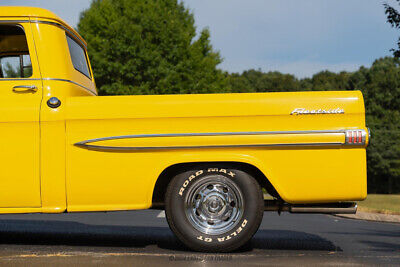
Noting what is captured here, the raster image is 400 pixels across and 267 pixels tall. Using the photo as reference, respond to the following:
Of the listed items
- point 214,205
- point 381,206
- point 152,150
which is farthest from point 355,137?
point 381,206

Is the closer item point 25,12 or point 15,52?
point 25,12

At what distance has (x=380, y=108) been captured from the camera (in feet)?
187

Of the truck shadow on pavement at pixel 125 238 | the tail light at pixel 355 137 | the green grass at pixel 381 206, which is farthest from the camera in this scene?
the green grass at pixel 381 206

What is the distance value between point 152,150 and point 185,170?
1.24 feet

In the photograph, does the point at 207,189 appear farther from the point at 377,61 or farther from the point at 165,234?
the point at 377,61

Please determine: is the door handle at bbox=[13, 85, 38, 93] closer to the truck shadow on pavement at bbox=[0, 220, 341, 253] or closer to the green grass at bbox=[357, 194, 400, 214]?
the truck shadow on pavement at bbox=[0, 220, 341, 253]

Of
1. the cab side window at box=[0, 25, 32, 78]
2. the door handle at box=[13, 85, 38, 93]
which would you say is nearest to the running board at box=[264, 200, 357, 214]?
the door handle at box=[13, 85, 38, 93]

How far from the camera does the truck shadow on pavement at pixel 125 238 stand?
6320 mm

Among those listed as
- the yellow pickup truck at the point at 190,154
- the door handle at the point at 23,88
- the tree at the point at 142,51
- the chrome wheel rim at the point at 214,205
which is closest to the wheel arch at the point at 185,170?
the yellow pickup truck at the point at 190,154

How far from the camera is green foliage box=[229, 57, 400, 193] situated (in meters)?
56.9

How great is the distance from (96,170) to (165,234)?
7.63ft

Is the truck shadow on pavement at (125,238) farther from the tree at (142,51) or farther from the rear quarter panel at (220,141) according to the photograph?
the tree at (142,51)

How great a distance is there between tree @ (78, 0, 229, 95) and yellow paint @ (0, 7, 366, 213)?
71.8 ft

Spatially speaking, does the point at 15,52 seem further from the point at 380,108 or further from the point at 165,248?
the point at 380,108
